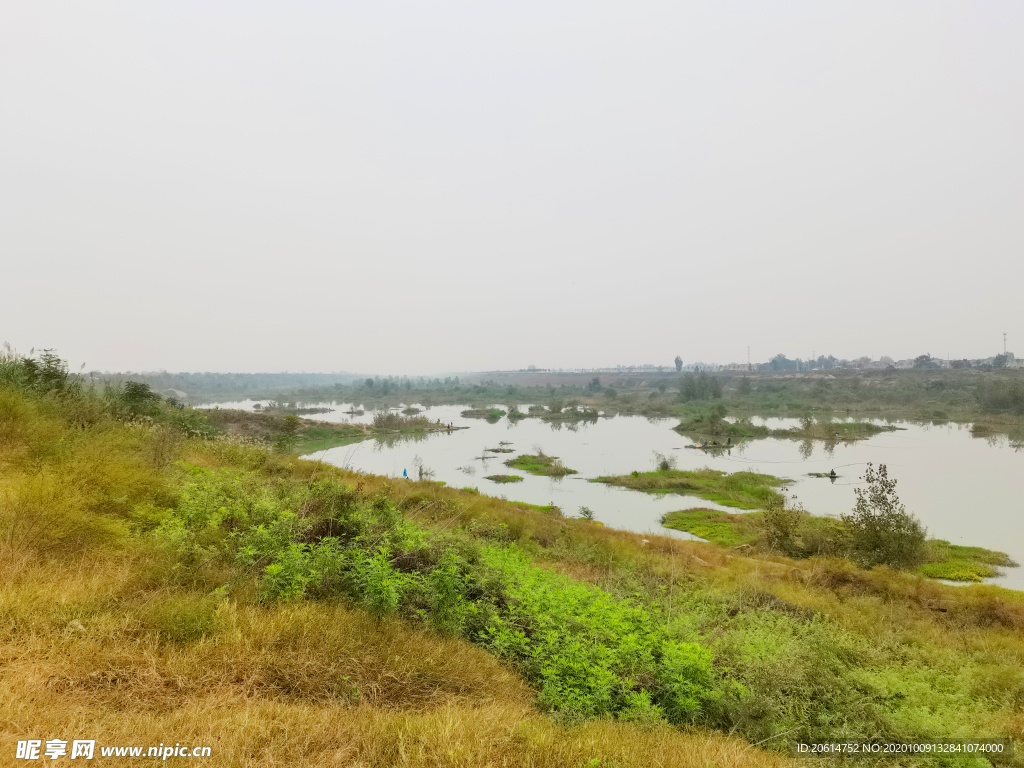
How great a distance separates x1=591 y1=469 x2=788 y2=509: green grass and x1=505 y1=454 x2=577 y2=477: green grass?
3053 mm

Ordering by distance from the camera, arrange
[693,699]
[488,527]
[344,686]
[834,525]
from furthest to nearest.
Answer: [834,525], [488,527], [693,699], [344,686]

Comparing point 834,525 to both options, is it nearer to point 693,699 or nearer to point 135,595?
point 693,699

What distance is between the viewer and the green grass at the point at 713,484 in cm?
2801

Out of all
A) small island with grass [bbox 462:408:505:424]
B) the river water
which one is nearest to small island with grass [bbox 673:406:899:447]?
the river water

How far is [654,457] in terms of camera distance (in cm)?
4025

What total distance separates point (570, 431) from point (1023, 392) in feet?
190

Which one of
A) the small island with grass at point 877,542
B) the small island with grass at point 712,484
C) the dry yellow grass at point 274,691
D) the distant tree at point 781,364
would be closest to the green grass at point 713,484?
the small island with grass at point 712,484

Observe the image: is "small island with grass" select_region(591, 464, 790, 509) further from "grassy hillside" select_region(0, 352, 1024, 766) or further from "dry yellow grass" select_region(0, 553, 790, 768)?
"dry yellow grass" select_region(0, 553, 790, 768)

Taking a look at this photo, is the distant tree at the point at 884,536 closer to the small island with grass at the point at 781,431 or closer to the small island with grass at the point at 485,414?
the small island with grass at the point at 781,431

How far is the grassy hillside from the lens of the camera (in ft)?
10.7

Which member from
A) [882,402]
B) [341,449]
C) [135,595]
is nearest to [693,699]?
[135,595]

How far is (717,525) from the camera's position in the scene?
74.0 feet

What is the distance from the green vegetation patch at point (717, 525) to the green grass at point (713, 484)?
3.23 m

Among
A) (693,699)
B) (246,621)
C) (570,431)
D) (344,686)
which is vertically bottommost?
(570,431)
